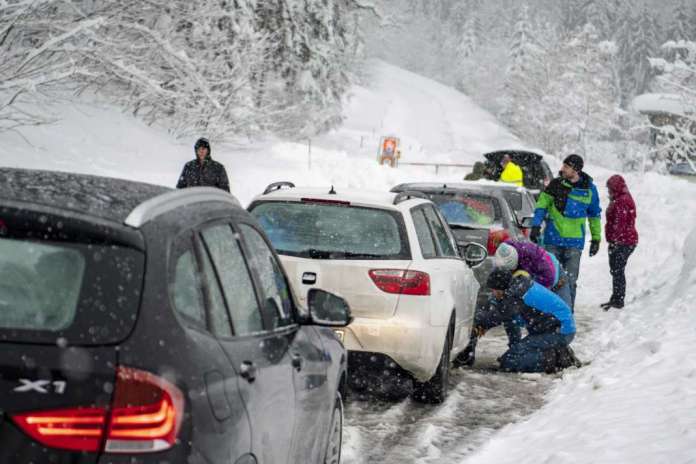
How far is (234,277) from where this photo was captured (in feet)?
11.3

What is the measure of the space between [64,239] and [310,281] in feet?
14.4

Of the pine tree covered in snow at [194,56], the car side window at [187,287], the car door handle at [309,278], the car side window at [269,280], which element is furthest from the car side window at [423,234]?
the pine tree covered in snow at [194,56]

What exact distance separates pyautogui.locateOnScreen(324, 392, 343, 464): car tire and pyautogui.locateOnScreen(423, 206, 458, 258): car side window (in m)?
3.06

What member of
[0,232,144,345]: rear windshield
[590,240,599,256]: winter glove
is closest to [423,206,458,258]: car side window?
[590,240,599,256]: winter glove

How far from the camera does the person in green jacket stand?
11.8 m

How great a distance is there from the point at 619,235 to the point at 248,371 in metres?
11.3

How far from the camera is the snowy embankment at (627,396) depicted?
481 cm

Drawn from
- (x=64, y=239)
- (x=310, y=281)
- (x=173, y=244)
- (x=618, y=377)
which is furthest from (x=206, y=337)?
(x=618, y=377)

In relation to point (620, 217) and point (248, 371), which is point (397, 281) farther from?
point (620, 217)

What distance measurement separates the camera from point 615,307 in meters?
13.5

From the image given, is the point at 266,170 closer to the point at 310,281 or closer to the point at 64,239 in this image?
the point at 310,281

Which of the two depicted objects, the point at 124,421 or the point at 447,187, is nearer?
the point at 124,421

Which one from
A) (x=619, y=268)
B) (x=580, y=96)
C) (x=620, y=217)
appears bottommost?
(x=619, y=268)

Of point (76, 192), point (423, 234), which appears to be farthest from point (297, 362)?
point (423, 234)
